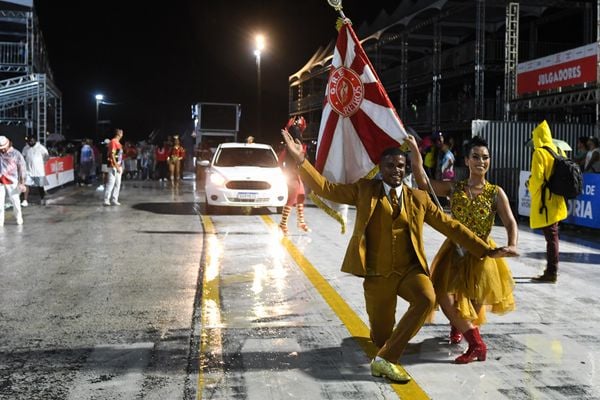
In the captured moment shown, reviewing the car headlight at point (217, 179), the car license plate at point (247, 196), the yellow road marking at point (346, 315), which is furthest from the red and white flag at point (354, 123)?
the car headlight at point (217, 179)

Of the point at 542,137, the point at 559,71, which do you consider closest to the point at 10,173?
the point at 542,137

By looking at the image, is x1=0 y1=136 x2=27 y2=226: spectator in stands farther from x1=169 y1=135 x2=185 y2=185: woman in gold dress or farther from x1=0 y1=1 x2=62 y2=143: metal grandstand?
x1=169 y1=135 x2=185 y2=185: woman in gold dress

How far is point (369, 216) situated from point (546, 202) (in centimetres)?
415

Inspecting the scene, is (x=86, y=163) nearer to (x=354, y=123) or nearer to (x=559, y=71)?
(x=559, y=71)

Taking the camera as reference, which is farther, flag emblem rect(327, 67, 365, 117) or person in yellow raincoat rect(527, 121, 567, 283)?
person in yellow raincoat rect(527, 121, 567, 283)

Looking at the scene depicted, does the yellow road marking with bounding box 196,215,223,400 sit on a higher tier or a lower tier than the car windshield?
lower

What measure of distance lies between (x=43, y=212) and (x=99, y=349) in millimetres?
11345

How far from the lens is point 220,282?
25.2 ft

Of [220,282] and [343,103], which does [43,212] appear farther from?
[343,103]

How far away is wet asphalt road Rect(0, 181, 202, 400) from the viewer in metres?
4.41

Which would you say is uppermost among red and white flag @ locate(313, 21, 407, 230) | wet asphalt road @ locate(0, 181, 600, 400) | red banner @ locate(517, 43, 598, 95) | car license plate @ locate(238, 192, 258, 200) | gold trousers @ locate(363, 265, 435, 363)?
red banner @ locate(517, 43, 598, 95)

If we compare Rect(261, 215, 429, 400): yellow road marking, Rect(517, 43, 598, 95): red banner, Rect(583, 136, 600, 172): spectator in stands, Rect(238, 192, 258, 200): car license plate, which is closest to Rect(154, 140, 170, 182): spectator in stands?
Rect(517, 43, 598, 95): red banner

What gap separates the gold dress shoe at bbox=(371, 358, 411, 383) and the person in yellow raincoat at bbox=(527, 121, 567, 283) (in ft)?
13.5

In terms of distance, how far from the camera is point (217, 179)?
14867 mm
